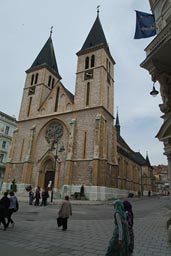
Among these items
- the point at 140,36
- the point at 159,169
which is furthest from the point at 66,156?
the point at 159,169

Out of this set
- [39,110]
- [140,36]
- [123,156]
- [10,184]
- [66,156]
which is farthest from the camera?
[123,156]

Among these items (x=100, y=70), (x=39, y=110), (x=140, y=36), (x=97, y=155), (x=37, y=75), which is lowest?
(x=97, y=155)

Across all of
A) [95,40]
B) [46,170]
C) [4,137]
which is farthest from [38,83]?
[46,170]

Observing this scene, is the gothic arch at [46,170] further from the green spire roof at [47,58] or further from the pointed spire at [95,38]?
the pointed spire at [95,38]

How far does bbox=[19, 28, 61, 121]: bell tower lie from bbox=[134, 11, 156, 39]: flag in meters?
26.5

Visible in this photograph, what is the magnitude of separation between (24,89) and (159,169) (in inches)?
3337

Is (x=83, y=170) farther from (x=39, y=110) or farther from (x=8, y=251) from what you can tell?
(x=8, y=251)

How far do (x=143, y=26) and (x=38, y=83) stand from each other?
97.0 ft

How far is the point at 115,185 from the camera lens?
27391 millimetres

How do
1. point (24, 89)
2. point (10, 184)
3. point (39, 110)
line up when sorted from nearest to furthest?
point (10, 184)
point (39, 110)
point (24, 89)

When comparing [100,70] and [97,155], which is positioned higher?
[100,70]

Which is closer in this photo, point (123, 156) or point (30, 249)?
point (30, 249)

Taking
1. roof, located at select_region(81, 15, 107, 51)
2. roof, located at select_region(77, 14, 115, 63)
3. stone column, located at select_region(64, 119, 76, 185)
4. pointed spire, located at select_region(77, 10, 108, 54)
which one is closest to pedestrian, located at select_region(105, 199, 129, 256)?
stone column, located at select_region(64, 119, 76, 185)

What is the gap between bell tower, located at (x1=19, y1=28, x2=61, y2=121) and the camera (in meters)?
34.2
